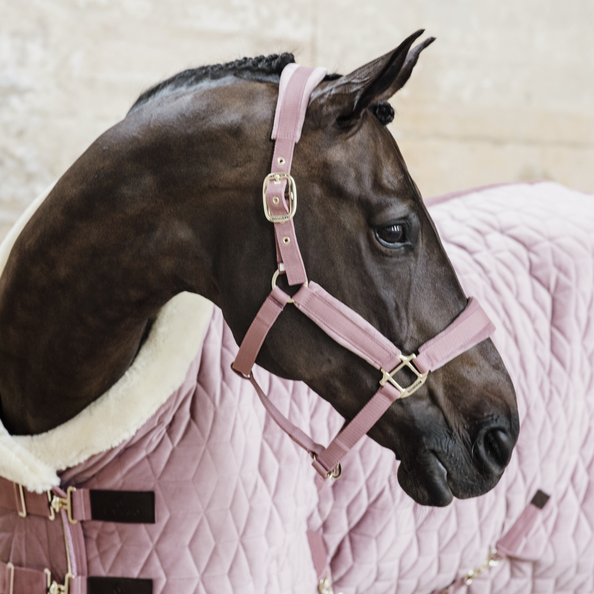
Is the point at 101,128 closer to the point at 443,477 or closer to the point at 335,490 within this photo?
the point at 335,490

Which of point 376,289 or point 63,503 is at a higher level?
point 376,289

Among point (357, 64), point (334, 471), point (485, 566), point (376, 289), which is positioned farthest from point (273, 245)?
point (357, 64)

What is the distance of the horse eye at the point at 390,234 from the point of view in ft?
1.93

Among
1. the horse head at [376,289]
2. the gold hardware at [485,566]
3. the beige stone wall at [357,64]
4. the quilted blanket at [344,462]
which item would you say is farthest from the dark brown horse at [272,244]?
the beige stone wall at [357,64]

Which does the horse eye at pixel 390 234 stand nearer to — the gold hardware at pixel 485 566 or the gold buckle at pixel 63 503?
the gold buckle at pixel 63 503

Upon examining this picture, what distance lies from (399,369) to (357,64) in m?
1.51

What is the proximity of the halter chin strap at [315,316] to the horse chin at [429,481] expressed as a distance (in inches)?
2.6

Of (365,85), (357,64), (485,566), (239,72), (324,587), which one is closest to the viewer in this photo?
(365,85)

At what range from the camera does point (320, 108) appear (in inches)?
23.1

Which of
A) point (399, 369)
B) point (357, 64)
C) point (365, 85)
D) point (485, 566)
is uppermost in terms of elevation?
point (357, 64)

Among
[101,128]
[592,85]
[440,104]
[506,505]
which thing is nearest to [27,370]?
[506,505]

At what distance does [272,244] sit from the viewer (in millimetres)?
587

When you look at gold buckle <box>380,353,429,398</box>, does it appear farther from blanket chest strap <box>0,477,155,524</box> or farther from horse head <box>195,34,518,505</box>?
blanket chest strap <box>0,477,155,524</box>

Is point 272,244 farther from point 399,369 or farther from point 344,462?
point 344,462
